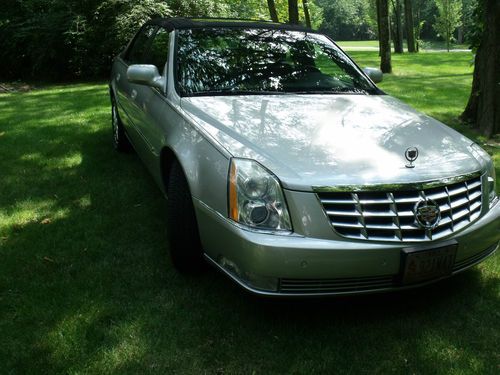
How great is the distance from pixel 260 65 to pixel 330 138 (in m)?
1.19

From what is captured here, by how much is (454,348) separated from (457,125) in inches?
212

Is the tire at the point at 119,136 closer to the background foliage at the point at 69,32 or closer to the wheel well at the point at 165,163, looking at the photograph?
the wheel well at the point at 165,163

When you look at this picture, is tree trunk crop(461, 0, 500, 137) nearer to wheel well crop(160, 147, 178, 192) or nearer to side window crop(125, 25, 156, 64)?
side window crop(125, 25, 156, 64)

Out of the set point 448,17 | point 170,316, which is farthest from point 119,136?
point 448,17

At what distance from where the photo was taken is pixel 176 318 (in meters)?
2.68

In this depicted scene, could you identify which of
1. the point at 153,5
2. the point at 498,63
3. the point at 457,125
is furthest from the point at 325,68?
the point at 153,5

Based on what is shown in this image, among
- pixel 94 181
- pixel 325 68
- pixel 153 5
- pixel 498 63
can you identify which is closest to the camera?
pixel 325 68

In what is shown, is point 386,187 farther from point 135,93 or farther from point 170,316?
point 135,93

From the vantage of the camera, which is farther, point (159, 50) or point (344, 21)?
point (344, 21)

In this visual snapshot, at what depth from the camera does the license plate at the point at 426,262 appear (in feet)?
7.74

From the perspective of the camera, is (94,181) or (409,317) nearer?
(409,317)

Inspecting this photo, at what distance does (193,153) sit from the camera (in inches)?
111

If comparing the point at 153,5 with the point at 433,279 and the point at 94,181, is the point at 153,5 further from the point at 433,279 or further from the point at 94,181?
the point at 433,279

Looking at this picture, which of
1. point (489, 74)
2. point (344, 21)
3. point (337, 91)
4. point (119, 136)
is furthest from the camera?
point (344, 21)
